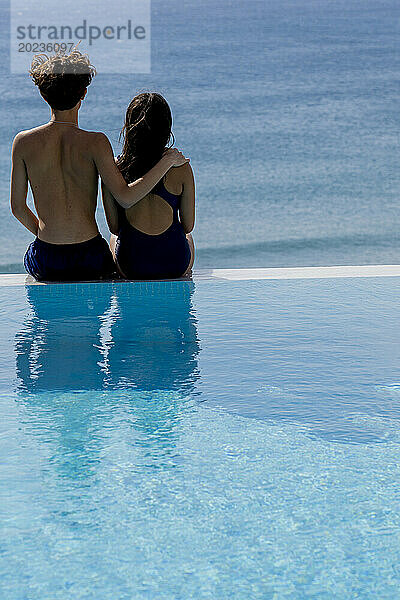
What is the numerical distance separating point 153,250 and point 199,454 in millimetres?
2228

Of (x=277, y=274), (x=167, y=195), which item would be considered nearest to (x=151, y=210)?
(x=167, y=195)

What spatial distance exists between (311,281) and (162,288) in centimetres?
83

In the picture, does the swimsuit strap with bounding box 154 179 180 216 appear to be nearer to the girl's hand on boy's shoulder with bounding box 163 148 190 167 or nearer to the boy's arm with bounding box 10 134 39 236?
the girl's hand on boy's shoulder with bounding box 163 148 190 167

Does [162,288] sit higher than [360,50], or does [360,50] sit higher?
[360,50]

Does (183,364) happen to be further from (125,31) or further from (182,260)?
(125,31)

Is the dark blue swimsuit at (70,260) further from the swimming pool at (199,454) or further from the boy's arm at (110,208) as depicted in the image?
the swimming pool at (199,454)

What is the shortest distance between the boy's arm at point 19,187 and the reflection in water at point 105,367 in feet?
1.12

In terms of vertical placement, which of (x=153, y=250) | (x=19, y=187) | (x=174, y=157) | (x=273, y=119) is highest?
(x=273, y=119)

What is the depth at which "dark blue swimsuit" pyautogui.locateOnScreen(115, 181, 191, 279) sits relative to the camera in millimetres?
4242

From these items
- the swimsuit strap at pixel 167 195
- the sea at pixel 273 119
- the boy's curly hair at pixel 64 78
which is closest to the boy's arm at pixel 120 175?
the swimsuit strap at pixel 167 195

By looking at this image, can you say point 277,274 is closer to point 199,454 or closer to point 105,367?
point 105,367

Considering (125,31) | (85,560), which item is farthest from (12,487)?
(125,31)

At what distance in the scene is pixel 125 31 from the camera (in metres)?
37.3

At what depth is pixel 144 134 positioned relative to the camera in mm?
4012
